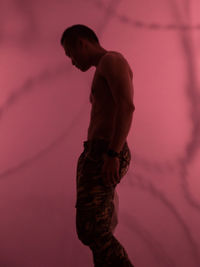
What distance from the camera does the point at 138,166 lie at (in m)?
1.56

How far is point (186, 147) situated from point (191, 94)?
301 mm

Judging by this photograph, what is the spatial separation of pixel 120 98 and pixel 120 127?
88 mm

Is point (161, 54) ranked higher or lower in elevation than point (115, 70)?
higher

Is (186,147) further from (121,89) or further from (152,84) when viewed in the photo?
(121,89)

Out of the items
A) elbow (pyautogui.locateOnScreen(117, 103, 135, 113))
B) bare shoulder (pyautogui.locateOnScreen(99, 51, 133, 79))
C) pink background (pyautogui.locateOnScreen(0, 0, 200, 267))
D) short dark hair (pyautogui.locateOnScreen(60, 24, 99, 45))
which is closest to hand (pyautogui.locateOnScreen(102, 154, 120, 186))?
elbow (pyautogui.locateOnScreen(117, 103, 135, 113))

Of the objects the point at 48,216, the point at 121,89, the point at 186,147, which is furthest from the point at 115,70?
the point at 48,216

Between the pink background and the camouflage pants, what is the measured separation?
0.67m

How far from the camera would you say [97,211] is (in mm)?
874

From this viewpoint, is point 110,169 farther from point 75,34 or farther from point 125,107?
point 75,34

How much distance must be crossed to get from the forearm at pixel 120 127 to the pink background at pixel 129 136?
746mm

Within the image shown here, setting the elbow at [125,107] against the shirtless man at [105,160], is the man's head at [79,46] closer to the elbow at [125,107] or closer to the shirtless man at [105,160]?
the shirtless man at [105,160]

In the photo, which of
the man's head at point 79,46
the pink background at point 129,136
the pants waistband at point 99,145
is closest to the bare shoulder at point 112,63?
the man's head at point 79,46

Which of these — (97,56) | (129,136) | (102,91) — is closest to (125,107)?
(102,91)

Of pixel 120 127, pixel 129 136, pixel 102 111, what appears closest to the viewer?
pixel 120 127
